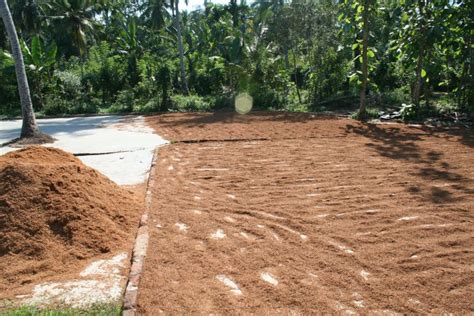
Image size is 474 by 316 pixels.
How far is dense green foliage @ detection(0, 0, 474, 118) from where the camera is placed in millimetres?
11797

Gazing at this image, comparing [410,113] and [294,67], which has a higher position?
[294,67]

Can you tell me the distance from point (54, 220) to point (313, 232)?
2814 millimetres

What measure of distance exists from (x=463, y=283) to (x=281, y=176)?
3.39 m

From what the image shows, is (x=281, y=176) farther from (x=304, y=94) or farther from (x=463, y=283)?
(x=304, y=94)

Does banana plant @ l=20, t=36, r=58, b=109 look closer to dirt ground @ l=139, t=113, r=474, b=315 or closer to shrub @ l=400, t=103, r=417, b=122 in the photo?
dirt ground @ l=139, t=113, r=474, b=315

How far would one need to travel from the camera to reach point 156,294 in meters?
3.03

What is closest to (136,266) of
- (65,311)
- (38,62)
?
(65,311)

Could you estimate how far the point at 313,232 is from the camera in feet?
13.5

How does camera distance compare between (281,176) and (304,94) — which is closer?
(281,176)

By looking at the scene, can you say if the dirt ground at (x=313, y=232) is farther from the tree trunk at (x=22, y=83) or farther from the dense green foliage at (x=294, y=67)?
the dense green foliage at (x=294, y=67)

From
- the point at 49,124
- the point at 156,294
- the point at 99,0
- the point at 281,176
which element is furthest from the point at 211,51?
the point at 156,294

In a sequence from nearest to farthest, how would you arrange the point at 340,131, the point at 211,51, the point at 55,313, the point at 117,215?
the point at 55,313
the point at 117,215
the point at 340,131
the point at 211,51

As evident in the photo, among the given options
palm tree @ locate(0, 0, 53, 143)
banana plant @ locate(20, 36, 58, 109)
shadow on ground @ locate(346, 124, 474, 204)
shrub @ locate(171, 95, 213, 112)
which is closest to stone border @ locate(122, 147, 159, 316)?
shadow on ground @ locate(346, 124, 474, 204)

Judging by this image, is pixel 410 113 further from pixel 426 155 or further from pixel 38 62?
pixel 38 62
